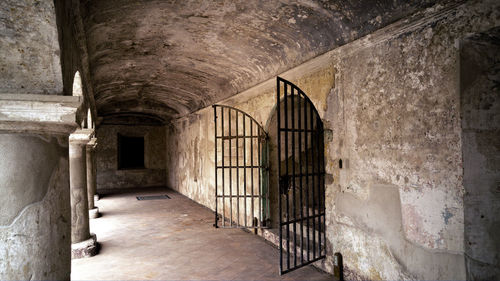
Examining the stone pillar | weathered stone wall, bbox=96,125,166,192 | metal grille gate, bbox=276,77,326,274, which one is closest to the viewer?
the stone pillar

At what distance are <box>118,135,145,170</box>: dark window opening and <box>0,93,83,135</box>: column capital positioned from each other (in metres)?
14.4

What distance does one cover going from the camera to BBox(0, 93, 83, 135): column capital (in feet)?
7.00

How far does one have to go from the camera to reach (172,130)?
14602 mm

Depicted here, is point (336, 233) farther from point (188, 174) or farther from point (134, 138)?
point (134, 138)

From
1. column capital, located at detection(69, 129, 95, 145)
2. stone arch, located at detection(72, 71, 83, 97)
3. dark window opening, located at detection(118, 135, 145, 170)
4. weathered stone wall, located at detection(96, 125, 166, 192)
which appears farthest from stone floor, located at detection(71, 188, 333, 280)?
dark window opening, located at detection(118, 135, 145, 170)

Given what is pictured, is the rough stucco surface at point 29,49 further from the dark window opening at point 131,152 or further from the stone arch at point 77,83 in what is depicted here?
the dark window opening at point 131,152

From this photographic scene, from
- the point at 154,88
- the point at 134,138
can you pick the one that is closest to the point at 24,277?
the point at 154,88

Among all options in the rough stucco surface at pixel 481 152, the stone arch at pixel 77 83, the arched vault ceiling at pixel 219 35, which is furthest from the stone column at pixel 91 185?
the rough stucco surface at pixel 481 152

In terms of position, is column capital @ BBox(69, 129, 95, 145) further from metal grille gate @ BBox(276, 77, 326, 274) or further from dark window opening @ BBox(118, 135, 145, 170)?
dark window opening @ BBox(118, 135, 145, 170)

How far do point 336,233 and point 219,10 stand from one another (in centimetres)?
329

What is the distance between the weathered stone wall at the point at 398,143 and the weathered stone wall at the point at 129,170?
12632 millimetres

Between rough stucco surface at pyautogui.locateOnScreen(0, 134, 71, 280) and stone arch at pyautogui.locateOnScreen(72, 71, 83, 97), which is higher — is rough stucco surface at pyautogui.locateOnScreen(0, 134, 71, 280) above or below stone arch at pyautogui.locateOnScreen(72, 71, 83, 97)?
below

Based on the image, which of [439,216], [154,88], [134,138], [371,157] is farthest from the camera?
[134,138]

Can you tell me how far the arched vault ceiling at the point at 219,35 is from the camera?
3.74m
